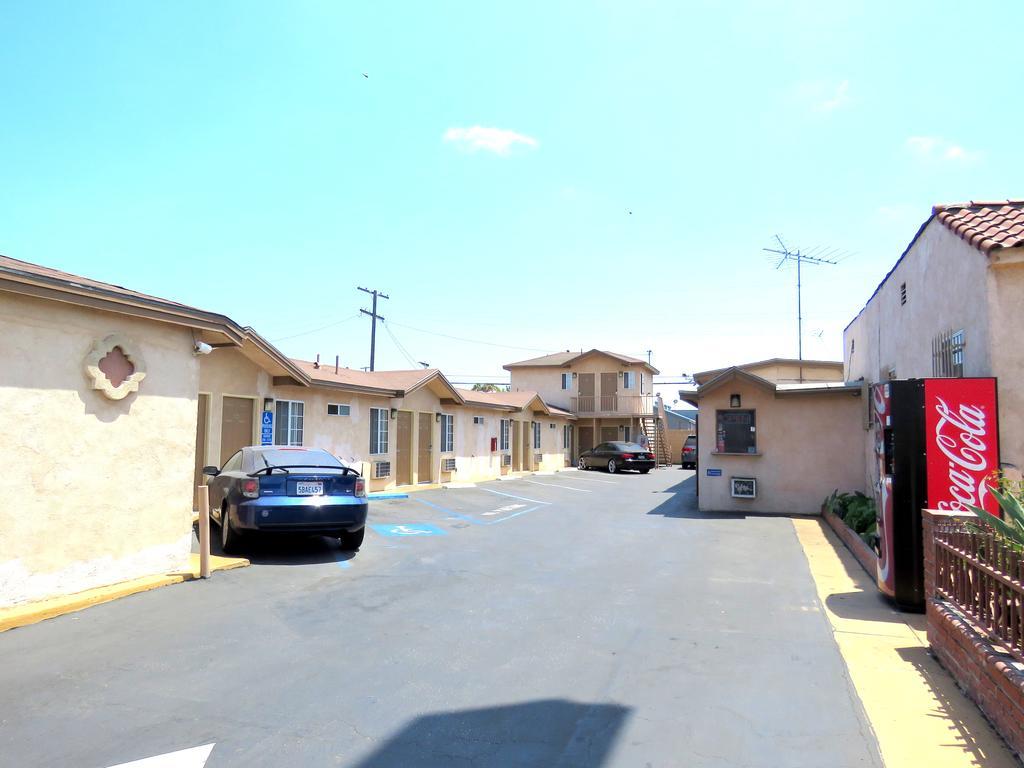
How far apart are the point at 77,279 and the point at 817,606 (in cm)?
824

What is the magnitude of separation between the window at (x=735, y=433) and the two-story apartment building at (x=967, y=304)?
3.39 metres

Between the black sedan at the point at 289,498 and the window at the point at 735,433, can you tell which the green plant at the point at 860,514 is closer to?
the window at the point at 735,433

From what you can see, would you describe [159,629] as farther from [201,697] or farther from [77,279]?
[77,279]

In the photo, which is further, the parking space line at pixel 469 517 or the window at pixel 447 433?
the window at pixel 447 433

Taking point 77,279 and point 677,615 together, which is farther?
point 77,279

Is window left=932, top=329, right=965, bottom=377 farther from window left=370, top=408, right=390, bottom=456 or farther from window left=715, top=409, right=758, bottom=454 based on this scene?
window left=370, top=408, right=390, bottom=456

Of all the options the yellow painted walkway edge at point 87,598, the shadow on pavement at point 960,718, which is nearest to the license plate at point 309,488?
the yellow painted walkway edge at point 87,598

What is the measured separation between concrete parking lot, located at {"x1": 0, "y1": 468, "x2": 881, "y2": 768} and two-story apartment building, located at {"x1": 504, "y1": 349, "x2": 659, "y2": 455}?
2783 cm

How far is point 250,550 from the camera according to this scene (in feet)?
29.2

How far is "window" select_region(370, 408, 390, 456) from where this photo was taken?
17141mm

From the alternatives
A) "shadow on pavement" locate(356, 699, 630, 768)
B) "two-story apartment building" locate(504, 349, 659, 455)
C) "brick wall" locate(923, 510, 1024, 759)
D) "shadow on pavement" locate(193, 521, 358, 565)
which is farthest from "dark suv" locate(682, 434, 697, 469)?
"shadow on pavement" locate(356, 699, 630, 768)

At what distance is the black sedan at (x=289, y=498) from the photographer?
807 cm

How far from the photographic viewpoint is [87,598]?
6043 mm

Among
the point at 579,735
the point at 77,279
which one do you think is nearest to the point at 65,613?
the point at 77,279
